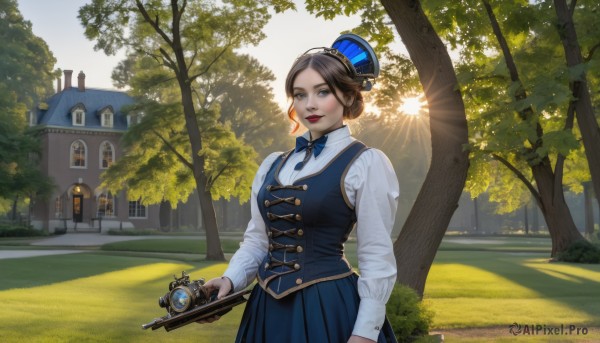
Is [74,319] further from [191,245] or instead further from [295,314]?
[191,245]

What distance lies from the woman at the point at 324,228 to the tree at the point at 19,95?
35.9m

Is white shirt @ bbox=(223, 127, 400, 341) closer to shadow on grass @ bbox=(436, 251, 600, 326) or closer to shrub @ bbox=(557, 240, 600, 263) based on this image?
shadow on grass @ bbox=(436, 251, 600, 326)

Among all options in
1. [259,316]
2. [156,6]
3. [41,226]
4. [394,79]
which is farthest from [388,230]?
[41,226]

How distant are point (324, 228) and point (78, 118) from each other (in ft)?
158

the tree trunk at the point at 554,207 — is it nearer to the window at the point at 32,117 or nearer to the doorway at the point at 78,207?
the doorway at the point at 78,207

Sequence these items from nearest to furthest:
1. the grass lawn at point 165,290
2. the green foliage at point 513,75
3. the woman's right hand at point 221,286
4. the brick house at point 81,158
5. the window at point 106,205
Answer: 1. the woman's right hand at point 221,286
2. the grass lawn at point 165,290
3. the green foliage at point 513,75
4. the brick house at point 81,158
5. the window at point 106,205

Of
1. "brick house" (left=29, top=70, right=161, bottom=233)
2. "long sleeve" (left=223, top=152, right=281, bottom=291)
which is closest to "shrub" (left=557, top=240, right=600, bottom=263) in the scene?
"long sleeve" (left=223, top=152, right=281, bottom=291)

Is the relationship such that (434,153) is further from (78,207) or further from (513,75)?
(78,207)

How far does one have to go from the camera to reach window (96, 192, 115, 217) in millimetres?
48750

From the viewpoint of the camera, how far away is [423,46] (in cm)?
964

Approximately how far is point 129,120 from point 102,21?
2549cm

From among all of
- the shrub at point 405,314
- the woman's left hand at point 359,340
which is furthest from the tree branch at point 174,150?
the woman's left hand at point 359,340

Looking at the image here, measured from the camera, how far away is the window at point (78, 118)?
48.5 meters

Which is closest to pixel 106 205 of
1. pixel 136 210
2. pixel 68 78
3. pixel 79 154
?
pixel 136 210
